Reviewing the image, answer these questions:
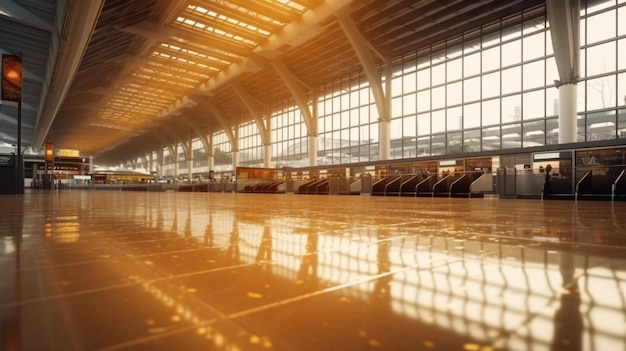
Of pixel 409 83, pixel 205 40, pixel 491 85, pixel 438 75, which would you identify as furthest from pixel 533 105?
pixel 205 40

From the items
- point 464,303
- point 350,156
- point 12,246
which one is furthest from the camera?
point 350,156

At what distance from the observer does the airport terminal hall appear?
1.00 metres

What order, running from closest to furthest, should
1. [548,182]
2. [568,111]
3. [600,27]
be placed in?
[548,182] → [568,111] → [600,27]

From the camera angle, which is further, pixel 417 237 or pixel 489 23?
pixel 489 23

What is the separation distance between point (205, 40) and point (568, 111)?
23.3 metres

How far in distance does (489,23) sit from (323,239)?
26256mm

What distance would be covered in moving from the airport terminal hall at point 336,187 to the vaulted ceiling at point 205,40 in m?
0.17

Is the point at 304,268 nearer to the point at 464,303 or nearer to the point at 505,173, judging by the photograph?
the point at 464,303

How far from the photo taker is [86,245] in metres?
2.42

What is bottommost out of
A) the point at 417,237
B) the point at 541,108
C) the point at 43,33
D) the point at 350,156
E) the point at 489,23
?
the point at 417,237

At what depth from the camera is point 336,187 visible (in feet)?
75.4

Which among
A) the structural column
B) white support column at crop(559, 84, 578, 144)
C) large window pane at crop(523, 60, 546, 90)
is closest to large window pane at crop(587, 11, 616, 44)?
the structural column

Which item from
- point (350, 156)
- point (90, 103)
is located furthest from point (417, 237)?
point (90, 103)

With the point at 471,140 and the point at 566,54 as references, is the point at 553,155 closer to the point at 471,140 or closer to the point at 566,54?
the point at 566,54
